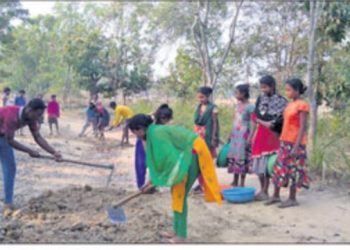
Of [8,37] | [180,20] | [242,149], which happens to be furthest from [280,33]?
[242,149]

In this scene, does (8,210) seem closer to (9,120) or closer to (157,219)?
(9,120)

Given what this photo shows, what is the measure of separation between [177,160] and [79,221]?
58.0 inches

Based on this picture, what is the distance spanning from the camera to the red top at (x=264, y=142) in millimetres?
5965

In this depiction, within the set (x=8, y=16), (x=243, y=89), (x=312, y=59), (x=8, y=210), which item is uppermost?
(x=8, y=16)

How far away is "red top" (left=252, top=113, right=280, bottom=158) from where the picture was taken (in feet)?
19.6

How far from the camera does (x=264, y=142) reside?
19.7ft

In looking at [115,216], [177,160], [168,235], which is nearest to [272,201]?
[168,235]

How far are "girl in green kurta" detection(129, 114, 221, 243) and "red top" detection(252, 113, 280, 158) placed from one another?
72.4 inches

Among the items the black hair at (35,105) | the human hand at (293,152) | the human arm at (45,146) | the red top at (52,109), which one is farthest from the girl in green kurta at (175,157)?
the red top at (52,109)

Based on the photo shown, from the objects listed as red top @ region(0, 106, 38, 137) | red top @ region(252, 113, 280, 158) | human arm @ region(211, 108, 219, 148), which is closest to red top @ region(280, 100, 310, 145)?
red top @ region(252, 113, 280, 158)

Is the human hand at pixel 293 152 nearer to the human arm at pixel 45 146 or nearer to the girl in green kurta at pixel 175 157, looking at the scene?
the girl in green kurta at pixel 175 157

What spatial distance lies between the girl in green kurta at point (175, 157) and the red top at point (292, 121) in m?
1.64

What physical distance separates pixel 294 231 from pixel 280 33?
15309 mm

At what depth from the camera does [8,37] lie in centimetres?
1936
